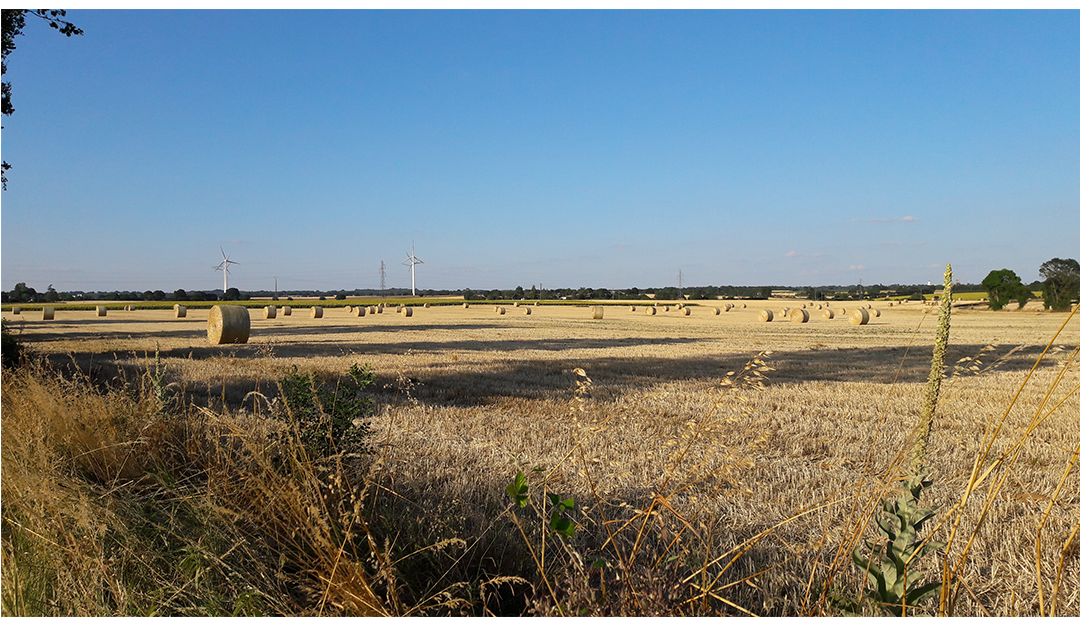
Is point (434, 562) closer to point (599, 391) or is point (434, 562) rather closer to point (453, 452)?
point (453, 452)

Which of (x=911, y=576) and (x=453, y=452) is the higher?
(x=911, y=576)

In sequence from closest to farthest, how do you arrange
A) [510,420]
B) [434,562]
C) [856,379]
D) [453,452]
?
1. [434,562]
2. [453,452]
3. [510,420]
4. [856,379]

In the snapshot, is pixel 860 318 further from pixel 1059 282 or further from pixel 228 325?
pixel 228 325

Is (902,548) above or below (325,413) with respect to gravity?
below

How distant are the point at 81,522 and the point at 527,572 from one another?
2.47m

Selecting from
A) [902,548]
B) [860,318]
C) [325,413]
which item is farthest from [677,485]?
[860,318]

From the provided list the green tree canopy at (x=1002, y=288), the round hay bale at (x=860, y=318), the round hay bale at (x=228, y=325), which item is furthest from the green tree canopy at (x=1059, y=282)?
the round hay bale at (x=228, y=325)

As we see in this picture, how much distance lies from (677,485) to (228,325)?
23525 millimetres

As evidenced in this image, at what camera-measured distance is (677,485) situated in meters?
5.52

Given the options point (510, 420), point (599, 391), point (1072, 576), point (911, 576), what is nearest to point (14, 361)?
point (510, 420)

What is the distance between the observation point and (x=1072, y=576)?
4.04 metres

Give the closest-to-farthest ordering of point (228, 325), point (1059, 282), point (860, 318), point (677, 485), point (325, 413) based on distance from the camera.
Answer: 1. point (325, 413)
2. point (677, 485)
3. point (228, 325)
4. point (860, 318)
5. point (1059, 282)

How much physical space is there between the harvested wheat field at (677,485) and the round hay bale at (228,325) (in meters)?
8.94

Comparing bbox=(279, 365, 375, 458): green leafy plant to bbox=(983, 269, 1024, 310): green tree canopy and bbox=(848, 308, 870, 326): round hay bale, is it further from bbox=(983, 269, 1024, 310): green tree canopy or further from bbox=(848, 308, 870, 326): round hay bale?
bbox=(983, 269, 1024, 310): green tree canopy
